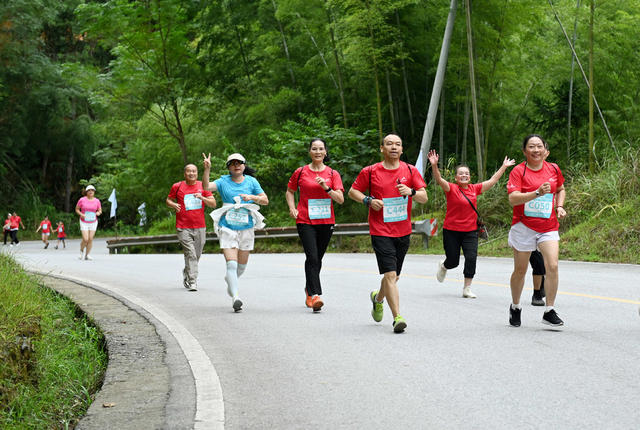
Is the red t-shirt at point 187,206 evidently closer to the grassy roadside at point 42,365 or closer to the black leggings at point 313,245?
the black leggings at point 313,245

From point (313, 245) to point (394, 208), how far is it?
1.99m

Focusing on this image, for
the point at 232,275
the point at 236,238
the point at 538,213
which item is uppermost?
the point at 538,213

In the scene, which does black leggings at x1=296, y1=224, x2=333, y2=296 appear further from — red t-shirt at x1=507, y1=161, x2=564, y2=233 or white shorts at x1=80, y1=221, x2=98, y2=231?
white shorts at x1=80, y1=221, x2=98, y2=231

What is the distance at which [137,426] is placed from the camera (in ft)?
15.2

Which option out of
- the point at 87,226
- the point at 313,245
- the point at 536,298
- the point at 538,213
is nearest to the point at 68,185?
the point at 87,226

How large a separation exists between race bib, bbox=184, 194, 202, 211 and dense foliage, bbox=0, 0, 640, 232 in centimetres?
1136

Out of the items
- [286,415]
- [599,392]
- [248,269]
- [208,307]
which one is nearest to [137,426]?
[286,415]

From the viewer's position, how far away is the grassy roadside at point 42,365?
5.78 metres

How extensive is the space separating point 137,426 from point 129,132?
118 ft

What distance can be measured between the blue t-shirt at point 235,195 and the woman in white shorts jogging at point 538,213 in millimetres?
3548

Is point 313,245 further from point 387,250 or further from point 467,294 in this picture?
point 467,294

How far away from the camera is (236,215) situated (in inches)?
399

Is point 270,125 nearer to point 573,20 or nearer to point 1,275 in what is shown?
point 573,20

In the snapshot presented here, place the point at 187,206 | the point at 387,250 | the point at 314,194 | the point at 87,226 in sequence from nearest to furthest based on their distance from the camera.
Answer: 1. the point at 387,250
2. the point at 314,194
3. the point at 187,206
4. the point at 87,226
